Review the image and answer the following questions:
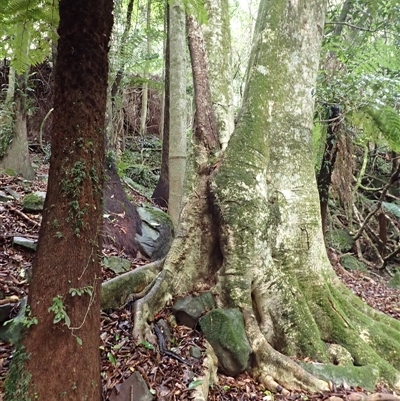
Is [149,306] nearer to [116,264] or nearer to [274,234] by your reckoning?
[116,264]

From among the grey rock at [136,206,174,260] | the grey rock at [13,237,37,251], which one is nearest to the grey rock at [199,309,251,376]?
the grey rock at [13,237,37,251]

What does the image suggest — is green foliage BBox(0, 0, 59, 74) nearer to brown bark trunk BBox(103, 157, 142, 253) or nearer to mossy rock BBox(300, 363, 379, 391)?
brown bark trunk BBox(103, 157, 142, 253)

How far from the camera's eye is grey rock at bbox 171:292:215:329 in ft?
11.5

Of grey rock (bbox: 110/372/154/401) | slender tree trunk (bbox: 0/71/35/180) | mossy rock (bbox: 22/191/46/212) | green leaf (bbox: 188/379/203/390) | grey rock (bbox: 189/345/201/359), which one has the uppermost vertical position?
slender tree trunk (bbox: 0/71/35/180)

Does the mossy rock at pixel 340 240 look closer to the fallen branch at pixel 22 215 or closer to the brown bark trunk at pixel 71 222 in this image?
the fallen branch at pixel 22 215

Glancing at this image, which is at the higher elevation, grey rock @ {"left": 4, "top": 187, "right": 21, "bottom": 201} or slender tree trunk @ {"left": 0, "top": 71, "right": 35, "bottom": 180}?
slender tree trunk @ {"left": 0, "top": 71, "right": 35, "bottom": 180}

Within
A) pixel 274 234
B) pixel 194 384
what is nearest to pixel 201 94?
pixel 274 234

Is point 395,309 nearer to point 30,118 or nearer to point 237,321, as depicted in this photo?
point 237,321

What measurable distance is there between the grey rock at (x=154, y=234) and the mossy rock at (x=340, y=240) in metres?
4.95

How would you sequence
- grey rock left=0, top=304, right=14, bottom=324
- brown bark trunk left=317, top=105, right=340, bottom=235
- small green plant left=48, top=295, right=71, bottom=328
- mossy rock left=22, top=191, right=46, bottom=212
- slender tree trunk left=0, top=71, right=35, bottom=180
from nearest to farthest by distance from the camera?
small green plant left=48, top=295, right=71, bottom=328 < grey rock left=0, top=304, right=14, bottom=324 < mossy rock left=22, top=191, right=46, bottom=212 < brown bark trunk left=317, top=105, right=340, bottom=235 < slender tree trunk left=0, top=71, right=35, bottom=180

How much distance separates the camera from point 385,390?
11.6ft

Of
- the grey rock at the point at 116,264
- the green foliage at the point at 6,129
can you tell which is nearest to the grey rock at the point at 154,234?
the grey rock at the point at 116,264

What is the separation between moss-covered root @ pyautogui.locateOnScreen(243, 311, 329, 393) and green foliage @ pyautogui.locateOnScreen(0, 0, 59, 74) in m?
3.08

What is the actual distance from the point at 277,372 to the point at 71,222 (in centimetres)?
226
